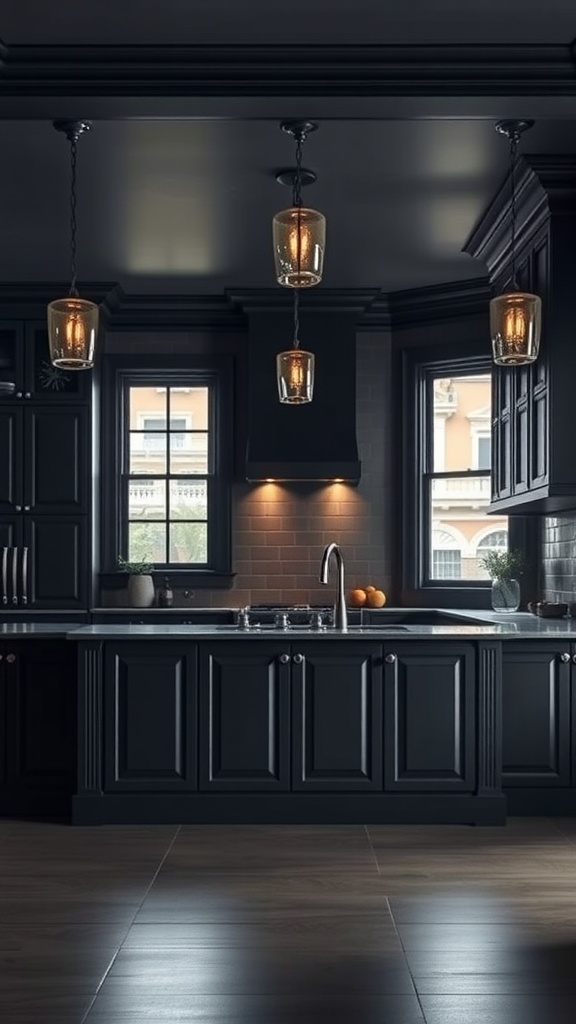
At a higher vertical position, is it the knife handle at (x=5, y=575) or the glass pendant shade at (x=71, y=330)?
the glass pendant shade at (x=71, y=330)

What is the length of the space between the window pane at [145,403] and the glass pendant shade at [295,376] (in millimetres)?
2889

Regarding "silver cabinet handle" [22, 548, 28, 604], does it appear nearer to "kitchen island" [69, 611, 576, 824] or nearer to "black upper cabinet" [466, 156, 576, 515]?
"kitchen island" [69, 611, 576, 824]

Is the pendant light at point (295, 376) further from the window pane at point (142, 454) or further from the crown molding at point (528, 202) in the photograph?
the window pane at point (142, 454)

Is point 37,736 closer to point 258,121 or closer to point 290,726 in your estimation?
point 290,726

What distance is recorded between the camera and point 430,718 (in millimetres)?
5109

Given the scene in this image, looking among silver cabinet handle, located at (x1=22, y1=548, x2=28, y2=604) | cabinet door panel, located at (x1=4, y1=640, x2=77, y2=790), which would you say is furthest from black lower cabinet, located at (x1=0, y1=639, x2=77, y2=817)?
silver cabinet handle, located at (x1=22, y1=548, x2=28, y2=604)

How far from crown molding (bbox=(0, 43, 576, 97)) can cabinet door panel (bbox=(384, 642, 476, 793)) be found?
7.48 feet

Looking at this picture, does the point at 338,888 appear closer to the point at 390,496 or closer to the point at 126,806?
the point at 126,806

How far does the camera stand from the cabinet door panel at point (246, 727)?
5078 millimetres

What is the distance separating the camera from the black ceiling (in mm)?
3832

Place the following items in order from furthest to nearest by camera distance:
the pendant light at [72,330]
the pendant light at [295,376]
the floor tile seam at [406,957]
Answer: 1. the pendant light at [295,376]
2. the pendant light at [72,330]
3. the floor tile seam at [406,957]

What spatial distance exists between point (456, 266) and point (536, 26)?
3304 mm

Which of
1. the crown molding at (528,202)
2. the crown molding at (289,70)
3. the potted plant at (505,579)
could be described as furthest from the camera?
the potted plant at (505,579)

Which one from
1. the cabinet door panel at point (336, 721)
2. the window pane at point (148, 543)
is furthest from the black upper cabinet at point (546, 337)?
the window pane at point (148, 543)
